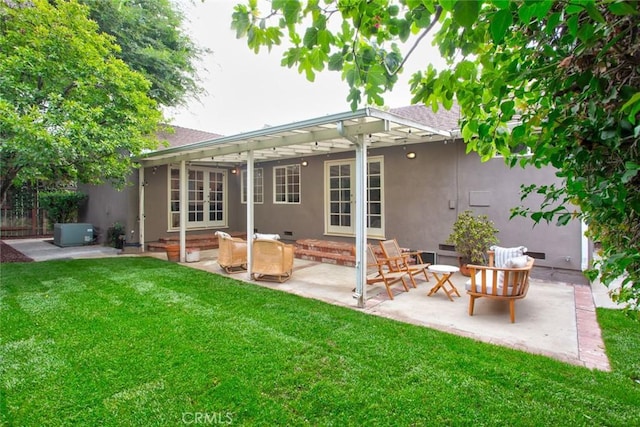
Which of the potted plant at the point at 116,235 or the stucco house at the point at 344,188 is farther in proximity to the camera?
the potted plant at the point at 116,235

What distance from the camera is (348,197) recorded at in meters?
9.66

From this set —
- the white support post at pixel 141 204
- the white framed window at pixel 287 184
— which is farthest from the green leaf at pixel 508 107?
the white support post at pixel 141 204

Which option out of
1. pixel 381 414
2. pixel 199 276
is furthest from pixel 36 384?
pixel 199 276

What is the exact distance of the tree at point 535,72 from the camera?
1.04 metres

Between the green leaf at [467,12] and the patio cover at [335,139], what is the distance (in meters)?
3.75

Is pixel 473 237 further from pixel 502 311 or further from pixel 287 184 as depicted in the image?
pixel 287 184

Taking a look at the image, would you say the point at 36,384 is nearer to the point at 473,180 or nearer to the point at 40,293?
the point at 40,293

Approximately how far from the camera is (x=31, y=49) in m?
6.32

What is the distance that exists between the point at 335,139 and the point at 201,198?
7.31 metres

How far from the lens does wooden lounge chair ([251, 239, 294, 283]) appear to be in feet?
22.0

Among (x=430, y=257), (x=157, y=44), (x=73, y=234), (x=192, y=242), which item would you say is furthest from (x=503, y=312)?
(x=157, y=44)

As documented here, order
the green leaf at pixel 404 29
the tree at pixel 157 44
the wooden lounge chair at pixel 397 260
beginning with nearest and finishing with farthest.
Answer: the green leaf at pixel 404 29 < the wooden lounge chair at pixel 397 260 < the tree at pixel 157 44

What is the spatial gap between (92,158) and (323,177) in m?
5.65

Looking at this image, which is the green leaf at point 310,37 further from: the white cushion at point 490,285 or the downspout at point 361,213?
the white cushion at point 490,285
